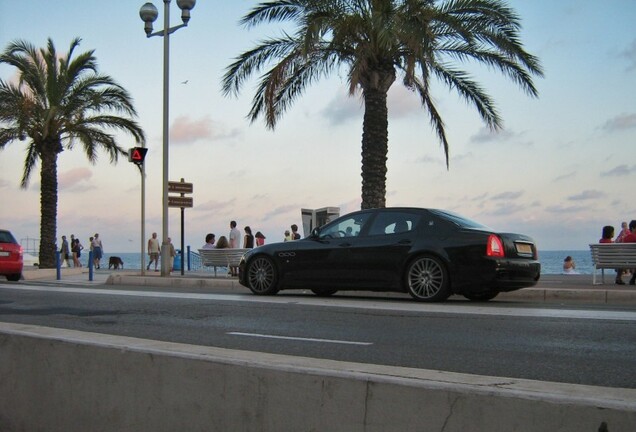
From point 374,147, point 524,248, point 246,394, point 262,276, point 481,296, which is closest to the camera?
point 246,394

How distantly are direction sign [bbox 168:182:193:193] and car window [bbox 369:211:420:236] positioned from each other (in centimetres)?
1033

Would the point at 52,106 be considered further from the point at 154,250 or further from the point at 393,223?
the point at 393,223

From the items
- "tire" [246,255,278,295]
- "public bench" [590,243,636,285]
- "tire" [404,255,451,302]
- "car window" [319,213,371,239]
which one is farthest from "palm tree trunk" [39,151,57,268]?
"public bench" [590,243,636,285]

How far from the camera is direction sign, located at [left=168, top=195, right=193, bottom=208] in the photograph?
21.3 m

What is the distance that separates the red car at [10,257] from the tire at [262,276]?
1012 centimetres

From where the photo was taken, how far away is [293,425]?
3461 millimetres

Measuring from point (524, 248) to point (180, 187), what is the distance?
1221cm

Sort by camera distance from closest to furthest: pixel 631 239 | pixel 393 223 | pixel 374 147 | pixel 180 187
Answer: pixel 393 223
pixel 631 239
pixel 374 147
pixel 180 187

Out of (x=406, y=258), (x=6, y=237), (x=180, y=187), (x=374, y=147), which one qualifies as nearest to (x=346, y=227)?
(x=406, y=258)

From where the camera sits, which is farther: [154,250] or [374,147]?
[154,250]

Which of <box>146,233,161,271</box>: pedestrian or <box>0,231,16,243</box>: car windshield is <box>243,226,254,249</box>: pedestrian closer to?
<box>0,231,16,243</box>: car windshield

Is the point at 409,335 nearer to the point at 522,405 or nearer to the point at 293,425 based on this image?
the point at 293,425


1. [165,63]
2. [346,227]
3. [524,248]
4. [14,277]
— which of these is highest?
[165,63]

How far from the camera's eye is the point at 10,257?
2070 cm
